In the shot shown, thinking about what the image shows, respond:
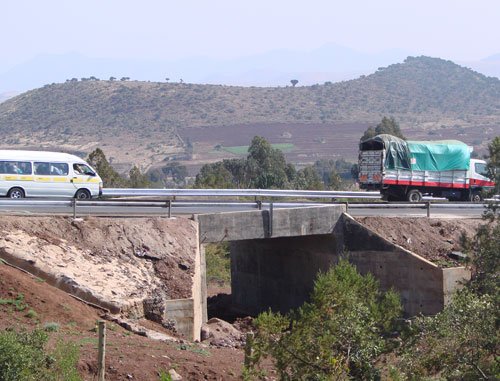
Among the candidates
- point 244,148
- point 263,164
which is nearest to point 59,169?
point 263,164

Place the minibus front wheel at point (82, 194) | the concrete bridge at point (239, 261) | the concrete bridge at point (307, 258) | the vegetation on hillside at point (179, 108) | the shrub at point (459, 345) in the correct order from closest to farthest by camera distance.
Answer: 1. the shrub at point (459, 345)
2. the concrete bridge at point (239, 261)
3. the concrete bridge at point (307, 258)
4. the minibus front wheel at point (82, 194)
5. the vegetation on hillside at point (179, 108)

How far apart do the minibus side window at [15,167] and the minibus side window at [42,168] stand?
26 cm

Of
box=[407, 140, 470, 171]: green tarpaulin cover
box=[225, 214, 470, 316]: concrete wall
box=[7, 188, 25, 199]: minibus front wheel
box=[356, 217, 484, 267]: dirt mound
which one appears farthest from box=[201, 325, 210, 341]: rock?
box=[407, 140, 470, 171]: green tarpaulin cover

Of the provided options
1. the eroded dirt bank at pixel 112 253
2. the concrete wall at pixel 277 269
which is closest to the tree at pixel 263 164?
the concrete wall at pixel 277 269

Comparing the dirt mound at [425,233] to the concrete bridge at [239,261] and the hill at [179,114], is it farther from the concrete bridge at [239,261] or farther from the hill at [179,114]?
the hill at [179,114]

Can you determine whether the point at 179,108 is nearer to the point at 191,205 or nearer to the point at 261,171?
the point at 261,171

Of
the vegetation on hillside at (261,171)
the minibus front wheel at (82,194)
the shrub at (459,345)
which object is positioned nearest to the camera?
the shrub at (459,345)

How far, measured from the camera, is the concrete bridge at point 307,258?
2738 centimetres

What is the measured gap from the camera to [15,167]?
30750 millimetres

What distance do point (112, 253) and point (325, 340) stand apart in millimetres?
11576

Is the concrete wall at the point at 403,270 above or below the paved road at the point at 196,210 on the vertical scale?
below

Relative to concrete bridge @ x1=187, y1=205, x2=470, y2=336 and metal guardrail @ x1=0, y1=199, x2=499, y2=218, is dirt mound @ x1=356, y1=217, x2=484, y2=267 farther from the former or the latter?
concrete bridge @ x1=187, y1=205, x2=470, y2=336

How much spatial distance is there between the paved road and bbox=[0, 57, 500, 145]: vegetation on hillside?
106094 millimetres

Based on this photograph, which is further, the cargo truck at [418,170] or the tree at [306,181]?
the tree at [306,181]
